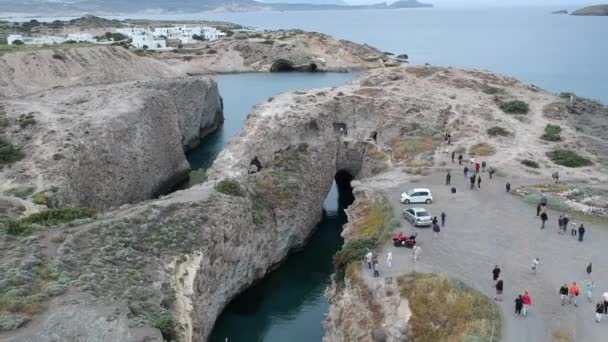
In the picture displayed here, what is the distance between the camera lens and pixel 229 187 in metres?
50.0

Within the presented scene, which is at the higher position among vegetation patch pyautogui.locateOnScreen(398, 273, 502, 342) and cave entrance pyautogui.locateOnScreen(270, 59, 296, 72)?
cave entrance pyautogui.locateOnScreen(270, 59, 296, 72)

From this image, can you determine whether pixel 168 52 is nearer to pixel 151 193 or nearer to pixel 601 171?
pixel 151 193

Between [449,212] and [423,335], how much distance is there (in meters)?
16.9

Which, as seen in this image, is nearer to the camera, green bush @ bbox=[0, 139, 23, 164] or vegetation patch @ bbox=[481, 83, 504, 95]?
green bush @ bbox=[0, 139, 23, 164]

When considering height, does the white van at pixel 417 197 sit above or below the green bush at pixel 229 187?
above

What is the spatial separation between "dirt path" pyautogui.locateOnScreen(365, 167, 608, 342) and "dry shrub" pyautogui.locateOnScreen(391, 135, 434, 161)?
44.8ft

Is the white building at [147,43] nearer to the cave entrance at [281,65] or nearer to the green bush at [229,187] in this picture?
the cave entrance at [281,65]

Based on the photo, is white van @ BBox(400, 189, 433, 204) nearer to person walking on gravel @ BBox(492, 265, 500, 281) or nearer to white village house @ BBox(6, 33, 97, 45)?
person walking on gravel @ BBox(492, 265, 500, 281)

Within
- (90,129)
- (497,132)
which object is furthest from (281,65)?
(497,132)

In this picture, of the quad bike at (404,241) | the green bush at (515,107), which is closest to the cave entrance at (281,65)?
the green bush at (515,107)

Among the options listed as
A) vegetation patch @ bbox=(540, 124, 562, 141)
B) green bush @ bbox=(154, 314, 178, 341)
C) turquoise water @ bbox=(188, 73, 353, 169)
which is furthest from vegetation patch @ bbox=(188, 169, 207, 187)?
vegetation patch @ bbox=(540, 124, 562, 141)

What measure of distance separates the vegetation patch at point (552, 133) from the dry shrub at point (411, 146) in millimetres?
12537

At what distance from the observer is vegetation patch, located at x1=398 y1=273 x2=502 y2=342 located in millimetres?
28419

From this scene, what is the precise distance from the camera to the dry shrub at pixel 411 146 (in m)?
61.8
